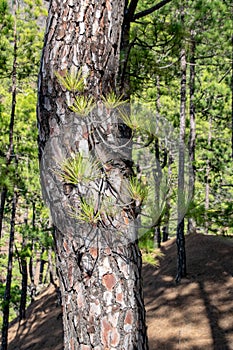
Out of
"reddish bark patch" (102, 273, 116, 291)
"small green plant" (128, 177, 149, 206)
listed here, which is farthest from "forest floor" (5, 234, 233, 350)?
"small green plant" (128, 177, 149, 206)

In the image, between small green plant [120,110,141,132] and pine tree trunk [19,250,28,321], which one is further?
pine tree trunk [19,250,28,321]

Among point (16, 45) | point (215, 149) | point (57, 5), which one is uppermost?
point (16, 45)

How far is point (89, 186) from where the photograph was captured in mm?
1924

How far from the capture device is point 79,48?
1.99 metres

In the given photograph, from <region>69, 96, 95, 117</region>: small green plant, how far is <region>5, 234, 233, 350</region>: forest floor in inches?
211

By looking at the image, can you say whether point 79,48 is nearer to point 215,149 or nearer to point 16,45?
point 16,45

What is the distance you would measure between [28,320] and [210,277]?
23.6 feet

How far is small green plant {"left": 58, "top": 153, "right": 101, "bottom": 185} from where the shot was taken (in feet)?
6.04

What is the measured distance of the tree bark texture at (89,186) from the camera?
190cm

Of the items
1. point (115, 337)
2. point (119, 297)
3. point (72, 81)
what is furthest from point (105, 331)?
point (72, 81)

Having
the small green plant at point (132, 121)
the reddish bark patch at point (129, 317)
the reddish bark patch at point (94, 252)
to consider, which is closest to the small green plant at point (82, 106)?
the small green plant at point (132, 121)

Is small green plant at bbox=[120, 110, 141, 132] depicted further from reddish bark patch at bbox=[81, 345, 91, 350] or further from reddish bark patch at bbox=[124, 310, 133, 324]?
reddish bark patch at bbox=[81, 345, 91, 350]

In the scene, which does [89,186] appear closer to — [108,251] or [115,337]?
[108,251]

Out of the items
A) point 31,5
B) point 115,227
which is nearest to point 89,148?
point 115,227
